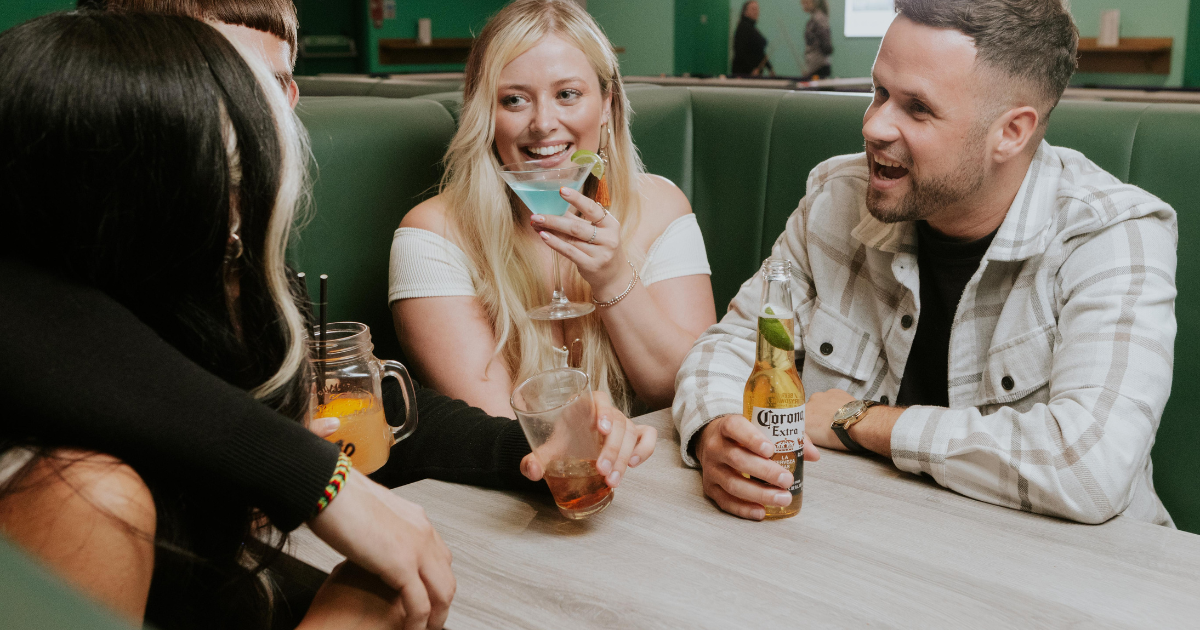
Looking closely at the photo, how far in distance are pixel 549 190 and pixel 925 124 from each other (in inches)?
26.5

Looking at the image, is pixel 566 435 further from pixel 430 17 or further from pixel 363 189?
pixel 430 17

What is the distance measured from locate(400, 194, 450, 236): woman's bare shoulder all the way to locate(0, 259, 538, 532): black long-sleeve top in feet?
3.52

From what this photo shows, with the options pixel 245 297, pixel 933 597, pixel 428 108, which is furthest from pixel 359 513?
pixel 428 108

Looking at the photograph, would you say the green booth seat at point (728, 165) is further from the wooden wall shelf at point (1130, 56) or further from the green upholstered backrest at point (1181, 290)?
the wooden wall shelf at point (1130, 56)

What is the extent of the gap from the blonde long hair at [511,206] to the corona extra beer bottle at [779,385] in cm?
77

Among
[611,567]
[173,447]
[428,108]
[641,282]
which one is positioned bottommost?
[611,567]

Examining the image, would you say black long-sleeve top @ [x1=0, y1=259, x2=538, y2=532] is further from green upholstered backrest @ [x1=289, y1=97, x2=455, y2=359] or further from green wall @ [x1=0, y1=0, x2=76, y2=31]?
green wall @ [x1=0, y1=0, x2=76, y2=31]

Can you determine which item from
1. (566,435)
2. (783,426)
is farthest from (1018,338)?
(566,435)

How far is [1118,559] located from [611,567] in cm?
56

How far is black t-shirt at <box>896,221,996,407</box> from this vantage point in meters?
1.54

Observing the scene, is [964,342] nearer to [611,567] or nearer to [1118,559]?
[1118,559]

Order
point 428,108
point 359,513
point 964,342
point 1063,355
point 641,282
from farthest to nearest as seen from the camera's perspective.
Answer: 1. point 428,108
2. point 641,282
3. point 964,342
4. point 1063,355
5. point 359,513

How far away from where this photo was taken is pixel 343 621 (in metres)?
0.84

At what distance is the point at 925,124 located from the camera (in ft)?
4.76
